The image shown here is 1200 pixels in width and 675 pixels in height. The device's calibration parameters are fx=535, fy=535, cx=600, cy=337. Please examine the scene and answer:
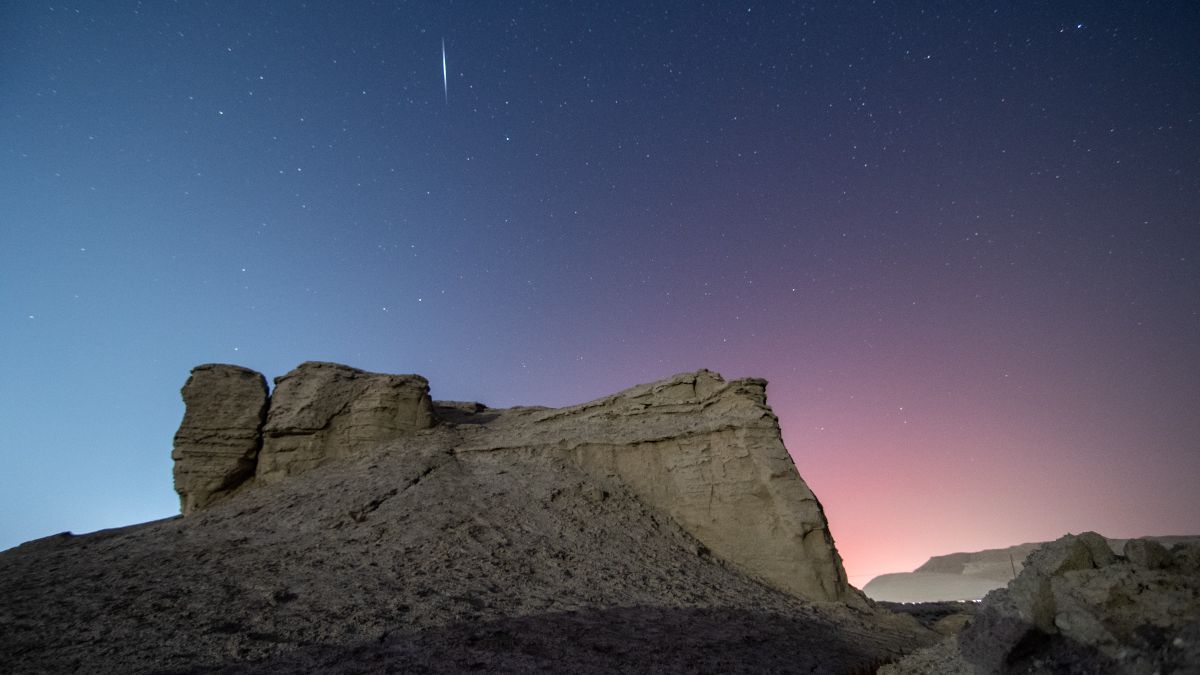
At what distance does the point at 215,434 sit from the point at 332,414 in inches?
152

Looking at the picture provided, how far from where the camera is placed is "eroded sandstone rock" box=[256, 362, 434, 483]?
62.2ft

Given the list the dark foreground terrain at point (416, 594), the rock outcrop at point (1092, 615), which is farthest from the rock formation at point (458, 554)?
the rock outcrop at point (1092, 615)

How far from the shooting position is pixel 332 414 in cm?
1962

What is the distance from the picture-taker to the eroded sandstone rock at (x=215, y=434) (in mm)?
18484

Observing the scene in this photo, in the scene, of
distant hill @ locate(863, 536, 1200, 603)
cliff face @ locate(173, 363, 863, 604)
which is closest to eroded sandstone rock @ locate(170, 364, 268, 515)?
cliff face @ locate(173, 363, 863, 604)

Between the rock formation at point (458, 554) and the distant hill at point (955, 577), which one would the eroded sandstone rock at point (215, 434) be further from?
the distant hill at point (955, 577)

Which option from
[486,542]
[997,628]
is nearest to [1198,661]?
[997,628]

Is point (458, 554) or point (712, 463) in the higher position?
point (712, 463)

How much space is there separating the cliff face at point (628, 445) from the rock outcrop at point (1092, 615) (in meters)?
8.12

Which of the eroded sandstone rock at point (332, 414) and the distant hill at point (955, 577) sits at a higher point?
the eroded sandstone rock at point (332, 414)

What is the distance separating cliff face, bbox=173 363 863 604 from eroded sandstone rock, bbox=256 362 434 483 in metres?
0.04

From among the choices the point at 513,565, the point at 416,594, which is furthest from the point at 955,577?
the point at 416,594

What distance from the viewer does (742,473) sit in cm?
1662

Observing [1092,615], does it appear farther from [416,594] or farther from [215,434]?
[215,434]
